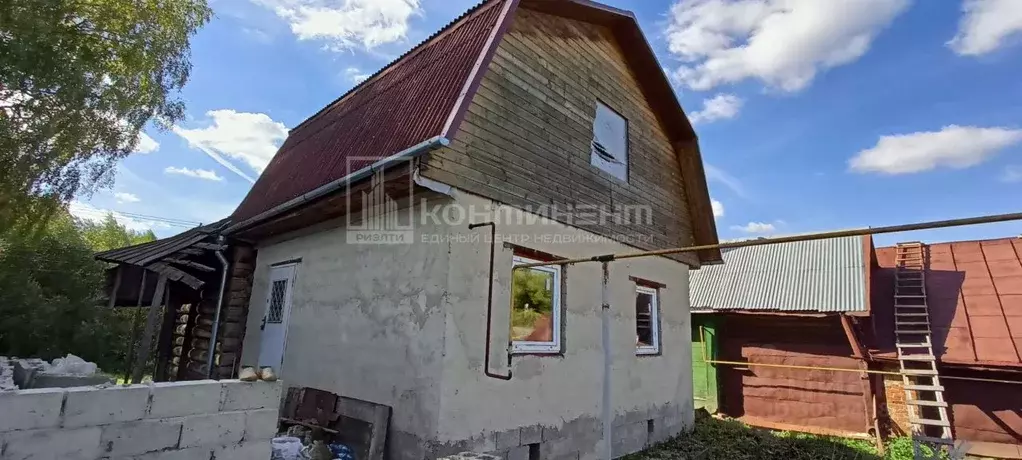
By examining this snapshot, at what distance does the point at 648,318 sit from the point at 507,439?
390cm

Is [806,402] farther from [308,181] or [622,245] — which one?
[308,181]

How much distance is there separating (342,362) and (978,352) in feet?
40.8

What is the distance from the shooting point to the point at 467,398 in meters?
4.76

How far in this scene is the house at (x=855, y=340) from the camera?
9.54 meters

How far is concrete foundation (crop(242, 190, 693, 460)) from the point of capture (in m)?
4.71

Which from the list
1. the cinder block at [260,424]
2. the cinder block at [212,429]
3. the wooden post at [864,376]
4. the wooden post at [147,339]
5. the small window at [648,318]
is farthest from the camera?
the wooden post at [864,376]

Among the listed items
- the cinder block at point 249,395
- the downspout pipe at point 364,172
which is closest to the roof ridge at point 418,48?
the downspout pipe at point 364,172

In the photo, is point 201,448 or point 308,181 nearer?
point 201,448

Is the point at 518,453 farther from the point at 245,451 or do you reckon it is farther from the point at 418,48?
the point at 418,48

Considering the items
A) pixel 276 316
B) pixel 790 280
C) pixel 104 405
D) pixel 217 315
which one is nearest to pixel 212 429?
pixel 104 405

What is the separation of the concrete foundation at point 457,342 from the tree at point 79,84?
22.7 ft

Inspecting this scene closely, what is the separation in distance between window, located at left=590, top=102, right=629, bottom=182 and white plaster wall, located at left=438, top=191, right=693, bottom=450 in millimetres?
1224

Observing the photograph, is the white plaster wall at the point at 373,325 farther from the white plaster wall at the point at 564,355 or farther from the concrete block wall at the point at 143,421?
the concrete block wall at the point at 143,421

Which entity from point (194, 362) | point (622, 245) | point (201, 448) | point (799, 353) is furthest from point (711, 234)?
point (194, 362)
